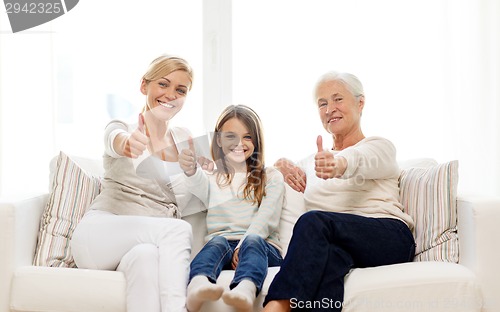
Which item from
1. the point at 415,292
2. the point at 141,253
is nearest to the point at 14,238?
the point at 141,253

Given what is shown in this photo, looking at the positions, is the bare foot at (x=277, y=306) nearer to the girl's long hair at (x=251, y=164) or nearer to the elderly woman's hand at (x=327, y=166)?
the elderly woman's hand at (x=327, y=166)

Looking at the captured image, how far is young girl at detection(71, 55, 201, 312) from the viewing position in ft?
6.07

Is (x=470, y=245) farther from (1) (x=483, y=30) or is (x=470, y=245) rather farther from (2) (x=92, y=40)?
(2) (x=92, y=40)

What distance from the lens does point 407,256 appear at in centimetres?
206

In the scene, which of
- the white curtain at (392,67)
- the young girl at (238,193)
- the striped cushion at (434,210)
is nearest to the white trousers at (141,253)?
the young girl at (238,193)

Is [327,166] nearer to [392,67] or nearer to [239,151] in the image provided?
[239,151]

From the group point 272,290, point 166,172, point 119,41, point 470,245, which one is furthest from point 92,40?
point 470,245

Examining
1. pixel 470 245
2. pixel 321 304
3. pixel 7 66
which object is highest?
pixel 7 66

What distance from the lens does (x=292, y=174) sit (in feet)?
7.91

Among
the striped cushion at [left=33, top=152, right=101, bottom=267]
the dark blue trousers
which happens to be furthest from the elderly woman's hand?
the striped cushion at [left=33, top=152, right=101, bottom=267]

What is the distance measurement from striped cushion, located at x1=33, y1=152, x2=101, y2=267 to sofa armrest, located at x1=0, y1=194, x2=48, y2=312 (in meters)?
0.05

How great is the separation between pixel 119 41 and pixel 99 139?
19.1 inches

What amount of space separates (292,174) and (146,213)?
23.0 inches

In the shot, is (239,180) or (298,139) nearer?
(239,180)
